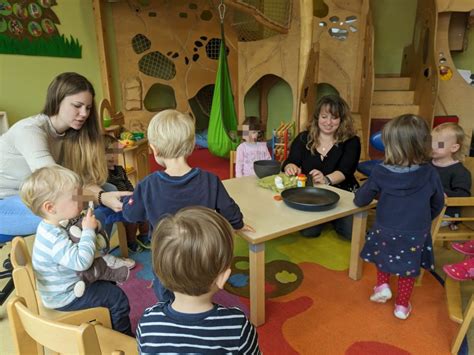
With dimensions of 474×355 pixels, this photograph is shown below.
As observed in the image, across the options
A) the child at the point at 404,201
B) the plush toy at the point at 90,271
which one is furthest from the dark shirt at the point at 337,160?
the plush toy at the point at 90,271

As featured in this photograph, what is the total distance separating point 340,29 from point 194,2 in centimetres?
202

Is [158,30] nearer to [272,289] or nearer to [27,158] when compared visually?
[27,158]

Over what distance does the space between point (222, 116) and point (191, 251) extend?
10.3 feet

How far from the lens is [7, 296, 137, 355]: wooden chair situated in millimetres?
676

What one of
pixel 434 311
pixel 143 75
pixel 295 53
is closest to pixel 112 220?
pixel 434 311

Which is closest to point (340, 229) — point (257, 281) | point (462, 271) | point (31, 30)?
point (462, 271)

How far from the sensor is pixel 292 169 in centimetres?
202

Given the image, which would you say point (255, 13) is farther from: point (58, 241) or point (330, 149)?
point (58, 241)

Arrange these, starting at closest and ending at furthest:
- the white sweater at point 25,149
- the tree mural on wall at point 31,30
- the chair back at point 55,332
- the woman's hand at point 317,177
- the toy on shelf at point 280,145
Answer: the chair back at point 55,332
the white sweater at point 25,149
the woman's hand at point 317,177
the toy on shelf at point 280,145
the tree mural on wall at point 31,30

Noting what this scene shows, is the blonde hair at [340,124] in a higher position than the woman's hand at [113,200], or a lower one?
higher

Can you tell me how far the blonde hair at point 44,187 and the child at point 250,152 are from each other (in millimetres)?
1472

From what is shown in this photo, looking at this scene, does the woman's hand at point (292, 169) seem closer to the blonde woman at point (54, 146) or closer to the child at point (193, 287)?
the blonde woman at point (54, 146)

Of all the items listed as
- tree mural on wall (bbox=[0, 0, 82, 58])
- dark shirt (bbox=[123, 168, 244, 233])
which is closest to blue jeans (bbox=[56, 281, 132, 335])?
dark shirt (bbox=[123, 168, 244, 233])

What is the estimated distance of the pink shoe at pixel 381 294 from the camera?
1.58m
